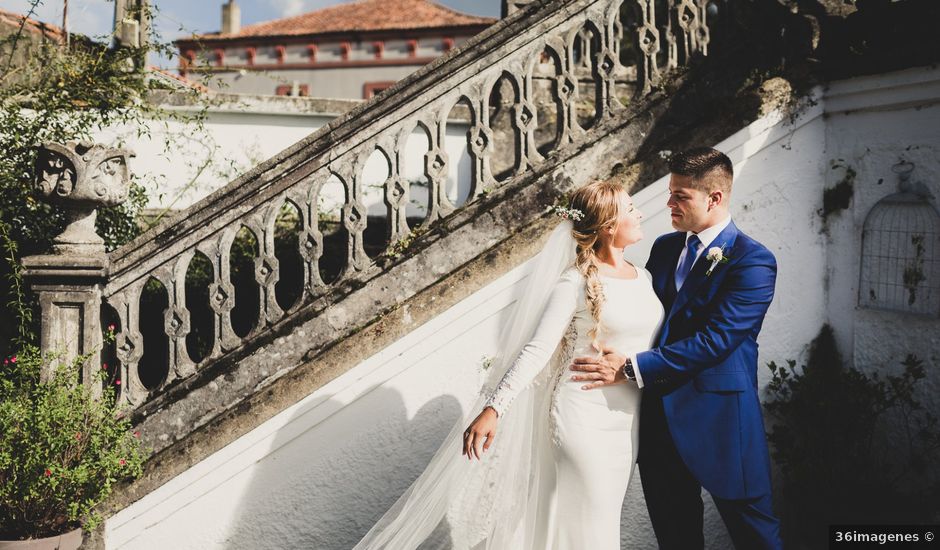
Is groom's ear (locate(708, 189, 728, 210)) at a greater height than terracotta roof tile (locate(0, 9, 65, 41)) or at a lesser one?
lesser

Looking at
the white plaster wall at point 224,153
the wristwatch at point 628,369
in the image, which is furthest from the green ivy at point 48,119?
the wristwatch at point 628,369

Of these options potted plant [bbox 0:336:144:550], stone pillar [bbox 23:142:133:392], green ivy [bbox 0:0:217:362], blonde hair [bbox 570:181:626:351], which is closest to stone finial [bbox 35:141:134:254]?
stone pillar [bbox 23:142:133:392]

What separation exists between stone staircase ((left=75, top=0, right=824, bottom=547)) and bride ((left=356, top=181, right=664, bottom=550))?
772 mm

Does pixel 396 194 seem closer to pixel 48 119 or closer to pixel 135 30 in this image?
pixel 48 119

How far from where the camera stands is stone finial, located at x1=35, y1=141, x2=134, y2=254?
12.4ft

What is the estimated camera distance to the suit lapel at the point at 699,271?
3.18 m

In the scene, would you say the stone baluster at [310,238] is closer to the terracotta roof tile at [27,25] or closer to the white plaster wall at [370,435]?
the white plaster wall at [370,435]

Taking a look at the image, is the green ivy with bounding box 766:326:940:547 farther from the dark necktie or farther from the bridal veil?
the bridal veil

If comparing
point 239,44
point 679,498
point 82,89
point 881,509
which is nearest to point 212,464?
point 679,498

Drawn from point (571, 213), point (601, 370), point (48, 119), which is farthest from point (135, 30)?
point (601, 370)

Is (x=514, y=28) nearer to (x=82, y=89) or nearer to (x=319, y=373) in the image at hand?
(x=319, y=373)

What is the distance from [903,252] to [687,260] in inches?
63.0

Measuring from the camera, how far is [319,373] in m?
3.86

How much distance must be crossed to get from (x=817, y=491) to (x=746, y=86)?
2392 mm
